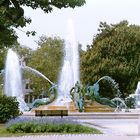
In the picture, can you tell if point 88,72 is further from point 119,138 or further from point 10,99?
point 119,138

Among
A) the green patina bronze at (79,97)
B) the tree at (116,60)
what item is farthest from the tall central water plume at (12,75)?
the green patina bronze at (79,97)

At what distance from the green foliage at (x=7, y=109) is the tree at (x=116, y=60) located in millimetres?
40012

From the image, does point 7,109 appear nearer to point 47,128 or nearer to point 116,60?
point 47,128

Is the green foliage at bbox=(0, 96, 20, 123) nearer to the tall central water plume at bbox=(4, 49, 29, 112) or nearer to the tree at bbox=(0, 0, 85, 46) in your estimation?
the tree at bbox=(0, 0, 85, 46)

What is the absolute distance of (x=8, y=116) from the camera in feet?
81.3

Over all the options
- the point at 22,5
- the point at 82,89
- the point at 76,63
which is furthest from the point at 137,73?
the point at 22,5

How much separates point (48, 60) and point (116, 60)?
37.0 feet

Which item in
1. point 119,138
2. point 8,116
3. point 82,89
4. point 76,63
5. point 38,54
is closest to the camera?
point 119,138

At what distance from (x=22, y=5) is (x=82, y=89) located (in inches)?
894

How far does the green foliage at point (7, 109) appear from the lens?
2453 cm

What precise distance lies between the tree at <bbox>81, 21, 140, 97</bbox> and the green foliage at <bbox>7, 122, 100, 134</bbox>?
45.3m

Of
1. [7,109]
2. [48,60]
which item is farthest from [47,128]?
[48,60]

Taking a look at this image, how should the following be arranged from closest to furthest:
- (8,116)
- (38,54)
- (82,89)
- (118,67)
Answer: (8,116) < (82,89) < (118,67) < (38,54)

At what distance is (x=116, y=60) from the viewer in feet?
216
